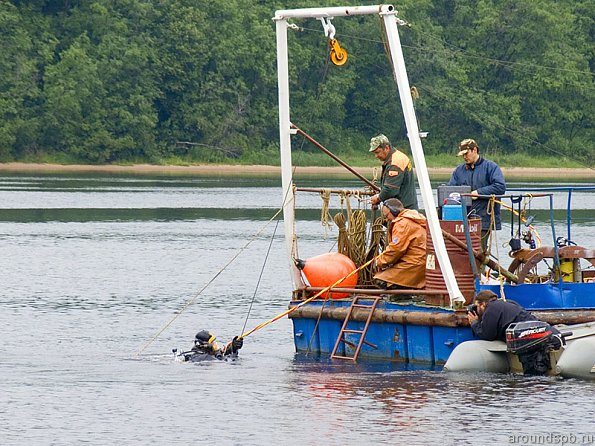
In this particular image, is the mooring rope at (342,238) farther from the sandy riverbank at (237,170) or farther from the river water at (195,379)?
the sandy riverbank at (237,170)

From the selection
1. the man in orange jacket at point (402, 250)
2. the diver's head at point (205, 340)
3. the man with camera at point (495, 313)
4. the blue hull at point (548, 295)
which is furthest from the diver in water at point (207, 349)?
the blue hull at point (548, 295)

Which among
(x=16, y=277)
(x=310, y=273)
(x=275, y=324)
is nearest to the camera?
(x=310, y=273)

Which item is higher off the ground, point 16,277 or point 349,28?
point 349,28

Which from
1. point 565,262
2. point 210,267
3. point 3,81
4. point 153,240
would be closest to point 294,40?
point 3,81

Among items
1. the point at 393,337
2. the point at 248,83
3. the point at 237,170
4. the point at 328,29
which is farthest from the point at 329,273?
the point at 248,83

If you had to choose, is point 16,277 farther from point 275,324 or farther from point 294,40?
point 294,40

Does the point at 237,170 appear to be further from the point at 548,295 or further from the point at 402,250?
the point at 548,295

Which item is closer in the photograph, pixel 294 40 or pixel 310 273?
pixel 310 273

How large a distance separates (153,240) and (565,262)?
2223cm

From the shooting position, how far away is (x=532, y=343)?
15.9m

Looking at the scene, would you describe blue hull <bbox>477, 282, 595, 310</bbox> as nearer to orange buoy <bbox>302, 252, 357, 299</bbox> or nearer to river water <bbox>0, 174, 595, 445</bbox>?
river water <bbox>0, 174, 595, 445</bbox>

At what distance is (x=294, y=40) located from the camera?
8250 cm

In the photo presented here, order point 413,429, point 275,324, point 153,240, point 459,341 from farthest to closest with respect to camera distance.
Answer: point 153,240 → point 275,324 → point 459,341 → point 413,429

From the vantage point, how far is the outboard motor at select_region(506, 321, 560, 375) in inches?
621
